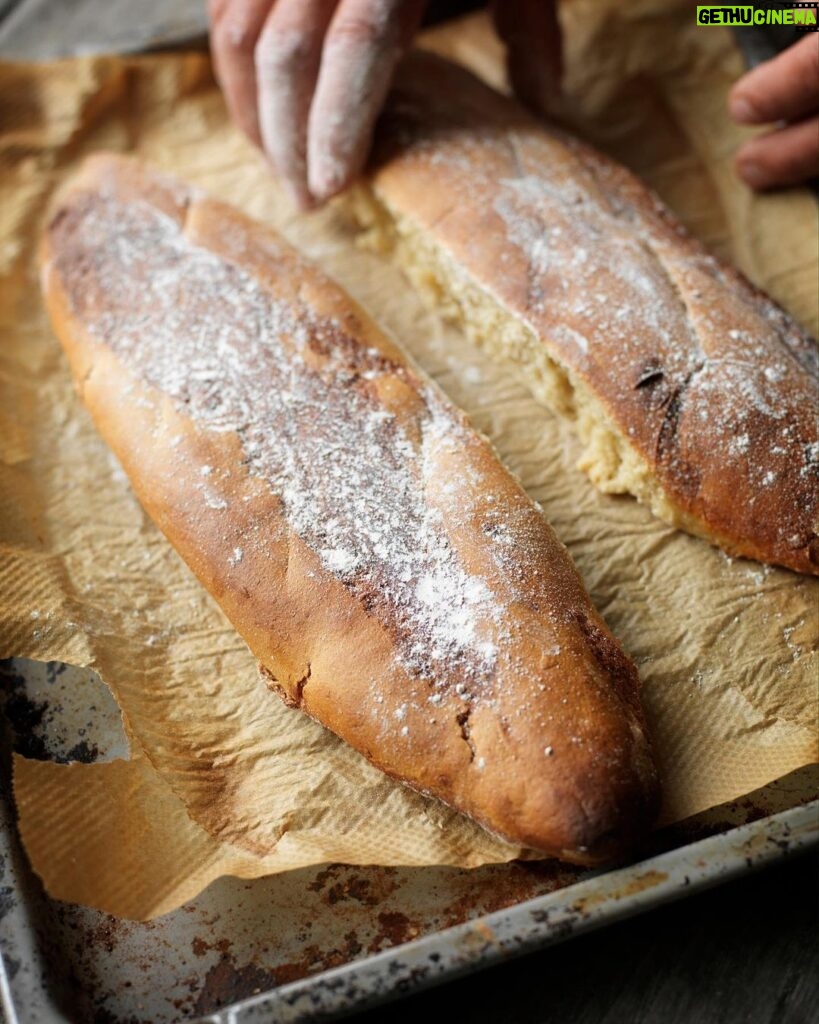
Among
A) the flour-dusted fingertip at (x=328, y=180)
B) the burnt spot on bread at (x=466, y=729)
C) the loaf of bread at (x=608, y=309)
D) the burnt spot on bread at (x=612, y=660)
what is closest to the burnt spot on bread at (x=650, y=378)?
the loaf of bread at (x=608, y=309)

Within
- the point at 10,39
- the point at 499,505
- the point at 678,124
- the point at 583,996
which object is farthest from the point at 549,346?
the point at 10,39

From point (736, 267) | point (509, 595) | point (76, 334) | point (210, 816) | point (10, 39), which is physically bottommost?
point (210, 816)

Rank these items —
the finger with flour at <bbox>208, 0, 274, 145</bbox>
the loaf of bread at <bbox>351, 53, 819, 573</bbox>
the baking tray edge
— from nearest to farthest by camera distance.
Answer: the baking tray edge < the loaf of bread at <bbox>351, 53, 819, 573</bbox> < the finger with flour at <bbox>208, 0, 274, 145</bbox>

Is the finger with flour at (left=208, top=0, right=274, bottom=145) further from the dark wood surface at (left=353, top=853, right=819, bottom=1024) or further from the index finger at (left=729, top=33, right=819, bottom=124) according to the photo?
the dark wood surface at (left=353, top=853, right=819, bottom=1024)

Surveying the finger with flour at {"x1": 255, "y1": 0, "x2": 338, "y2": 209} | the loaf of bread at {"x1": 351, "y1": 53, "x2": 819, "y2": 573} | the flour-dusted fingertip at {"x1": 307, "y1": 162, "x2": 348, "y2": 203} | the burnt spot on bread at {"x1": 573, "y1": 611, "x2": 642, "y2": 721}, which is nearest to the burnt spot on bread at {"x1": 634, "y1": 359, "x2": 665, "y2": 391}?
the loaf of bread at {"x1": 351, "y1": 53, "x2": 819, "y2": 573}

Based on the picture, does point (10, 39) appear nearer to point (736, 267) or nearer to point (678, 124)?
point (678, 124)

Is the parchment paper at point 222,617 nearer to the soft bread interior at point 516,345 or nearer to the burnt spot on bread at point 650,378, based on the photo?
the soft bread interior at point 516,345
